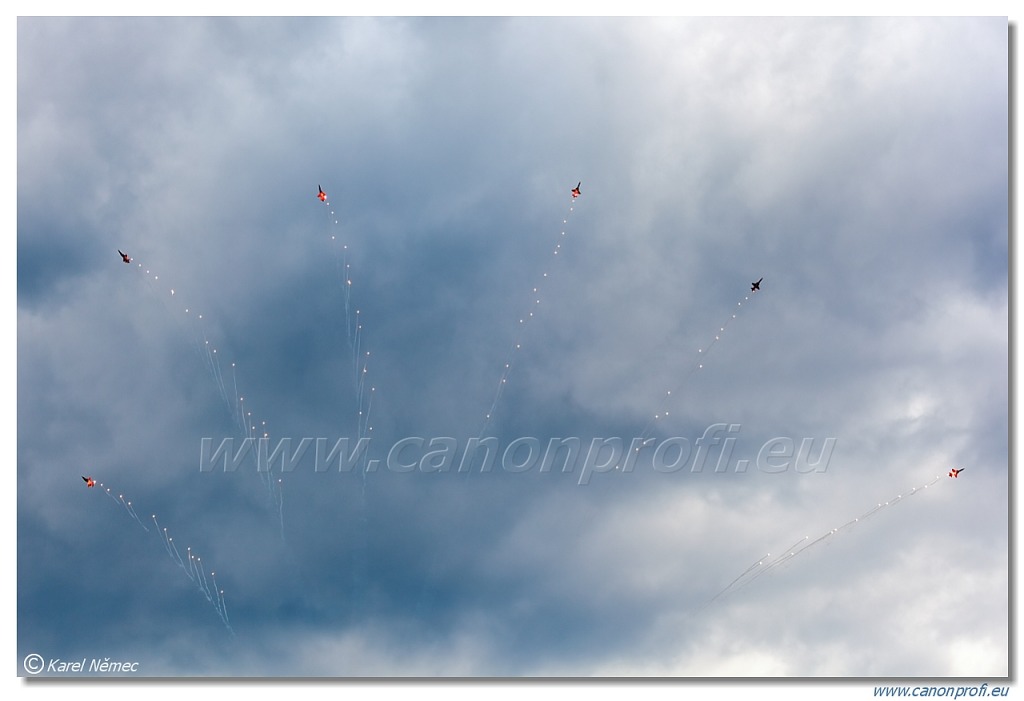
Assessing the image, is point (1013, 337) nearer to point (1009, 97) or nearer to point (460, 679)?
point (1009, 97)

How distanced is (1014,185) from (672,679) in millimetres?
73855

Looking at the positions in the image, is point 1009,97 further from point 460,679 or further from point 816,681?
point 460,679

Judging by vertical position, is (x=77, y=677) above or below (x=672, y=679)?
below

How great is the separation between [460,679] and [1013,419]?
74992 mm

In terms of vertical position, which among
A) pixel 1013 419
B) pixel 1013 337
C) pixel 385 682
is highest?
pixel 1013 337

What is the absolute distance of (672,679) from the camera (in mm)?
108500

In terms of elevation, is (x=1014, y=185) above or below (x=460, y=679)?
above

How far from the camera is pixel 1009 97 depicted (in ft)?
370

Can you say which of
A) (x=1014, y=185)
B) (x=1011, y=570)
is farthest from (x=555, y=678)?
(x=1014, y=185)

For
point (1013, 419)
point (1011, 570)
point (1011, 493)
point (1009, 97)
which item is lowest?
point (1011, 570)

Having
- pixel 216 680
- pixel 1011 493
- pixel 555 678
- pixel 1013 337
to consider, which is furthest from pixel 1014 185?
pixel 216 680

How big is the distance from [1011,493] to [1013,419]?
9104mm
